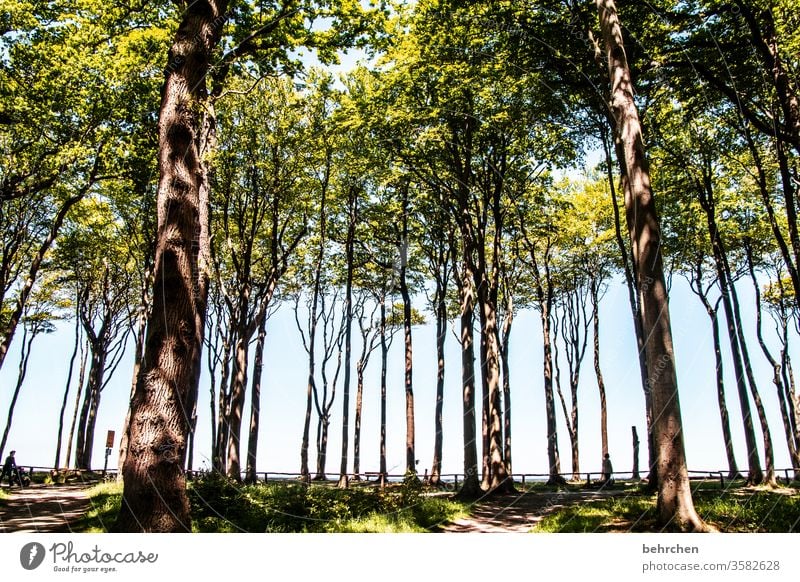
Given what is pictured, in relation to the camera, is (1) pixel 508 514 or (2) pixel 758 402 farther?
(2) pixel 758 402

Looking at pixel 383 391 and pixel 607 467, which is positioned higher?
pixel 383 391

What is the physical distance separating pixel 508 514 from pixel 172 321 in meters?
9.65

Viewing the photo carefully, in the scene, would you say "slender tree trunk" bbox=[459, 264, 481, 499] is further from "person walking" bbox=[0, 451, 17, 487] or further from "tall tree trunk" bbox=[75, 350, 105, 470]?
"tall tree trunk" bbox=[75, 350, 105, 470]

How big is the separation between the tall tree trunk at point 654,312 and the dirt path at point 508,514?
3.03m

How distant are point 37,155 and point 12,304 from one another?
13311mm

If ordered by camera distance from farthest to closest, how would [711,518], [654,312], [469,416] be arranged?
[469,416] → [654,312] → [711,518]

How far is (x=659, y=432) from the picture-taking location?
7719 millimetres

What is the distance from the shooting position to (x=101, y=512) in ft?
33.7

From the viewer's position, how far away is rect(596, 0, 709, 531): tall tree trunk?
7355 millimetres

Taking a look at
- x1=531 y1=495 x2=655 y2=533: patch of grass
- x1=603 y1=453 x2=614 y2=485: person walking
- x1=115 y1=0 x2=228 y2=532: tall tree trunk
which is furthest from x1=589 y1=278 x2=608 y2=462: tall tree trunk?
x1=115 y1=0 x2=228 y2=532: tall tree trunk

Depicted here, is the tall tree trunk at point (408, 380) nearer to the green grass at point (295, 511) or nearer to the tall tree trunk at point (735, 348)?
the green grass at point (295, 511)

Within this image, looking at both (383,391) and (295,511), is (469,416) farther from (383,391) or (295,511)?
(383,391)

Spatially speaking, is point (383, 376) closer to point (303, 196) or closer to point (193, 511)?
point (303, 196)
